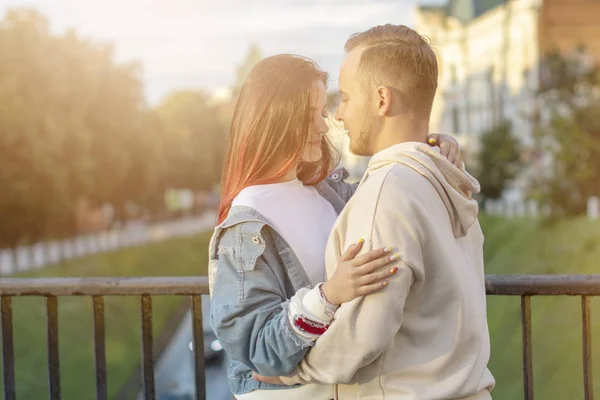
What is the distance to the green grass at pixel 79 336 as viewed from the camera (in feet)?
74.5

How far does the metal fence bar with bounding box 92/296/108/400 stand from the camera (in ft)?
12.1

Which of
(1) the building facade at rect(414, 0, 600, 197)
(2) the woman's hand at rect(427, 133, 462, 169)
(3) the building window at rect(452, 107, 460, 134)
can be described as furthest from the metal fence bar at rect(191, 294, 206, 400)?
(3) the building window at rect(452, 107, 460, 134)

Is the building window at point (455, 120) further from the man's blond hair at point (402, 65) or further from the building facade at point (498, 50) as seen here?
the man's blond hair at point (402, 65)

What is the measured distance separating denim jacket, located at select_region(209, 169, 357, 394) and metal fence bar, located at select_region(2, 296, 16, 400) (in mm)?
1553

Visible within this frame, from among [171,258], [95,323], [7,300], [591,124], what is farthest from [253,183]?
[171,258]

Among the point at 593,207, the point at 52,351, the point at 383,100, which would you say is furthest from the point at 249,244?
the point at 593,207

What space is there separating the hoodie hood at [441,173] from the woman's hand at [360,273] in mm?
220

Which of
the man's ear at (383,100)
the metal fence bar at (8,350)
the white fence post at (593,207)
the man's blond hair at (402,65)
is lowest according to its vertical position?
the white fence post at (593,207)

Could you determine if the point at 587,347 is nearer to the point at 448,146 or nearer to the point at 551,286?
the point at 551,286

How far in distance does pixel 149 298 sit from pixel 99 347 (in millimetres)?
314

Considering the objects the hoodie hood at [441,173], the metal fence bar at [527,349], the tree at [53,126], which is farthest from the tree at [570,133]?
the hoodie hood at [441,173]

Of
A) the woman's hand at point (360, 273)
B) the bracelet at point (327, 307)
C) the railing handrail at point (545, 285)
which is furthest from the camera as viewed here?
the railing handrail at point (545, 285)

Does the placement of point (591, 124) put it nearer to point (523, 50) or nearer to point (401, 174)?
point (523, 50)

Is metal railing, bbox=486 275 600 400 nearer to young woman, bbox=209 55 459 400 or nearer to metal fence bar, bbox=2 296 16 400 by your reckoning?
young woman, bbox=209 55 459 400
